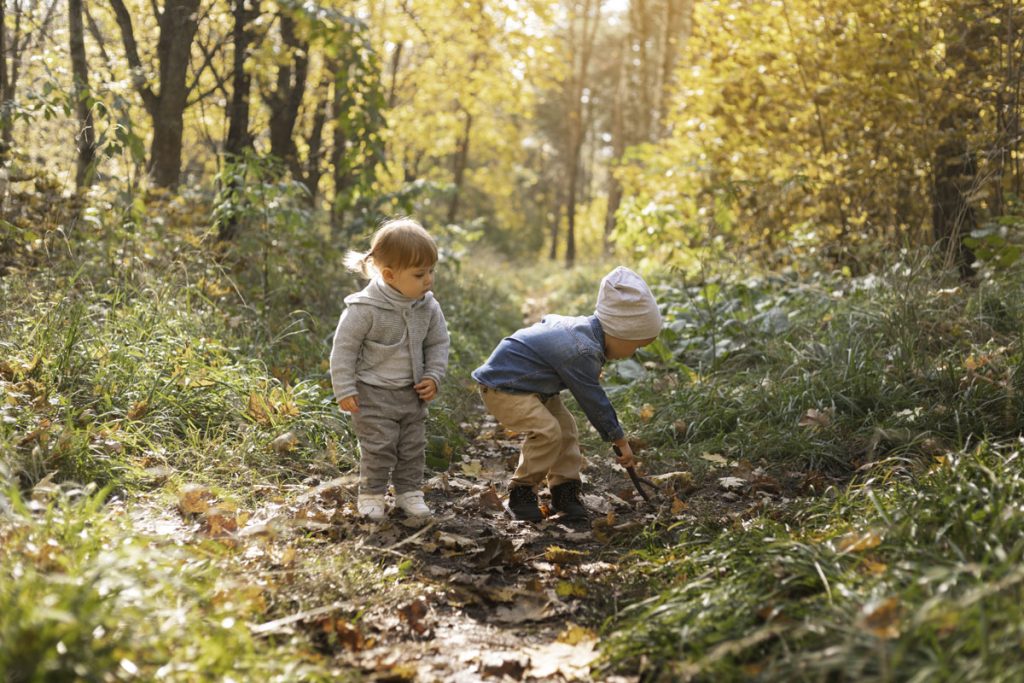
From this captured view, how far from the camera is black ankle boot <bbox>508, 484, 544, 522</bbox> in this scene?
4266mm

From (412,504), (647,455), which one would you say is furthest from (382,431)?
(647,455)

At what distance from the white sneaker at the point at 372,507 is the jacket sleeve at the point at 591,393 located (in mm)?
1006

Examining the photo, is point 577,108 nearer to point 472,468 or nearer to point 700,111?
point 700,111

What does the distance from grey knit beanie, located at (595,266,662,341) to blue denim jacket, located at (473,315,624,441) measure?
0.12 meters

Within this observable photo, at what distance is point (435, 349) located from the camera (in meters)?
4.22

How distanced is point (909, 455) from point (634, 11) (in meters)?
19.5

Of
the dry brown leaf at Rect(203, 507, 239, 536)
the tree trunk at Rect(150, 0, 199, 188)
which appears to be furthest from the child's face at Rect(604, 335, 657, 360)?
the tree trunk at Rect(150, 0, 199, 188)

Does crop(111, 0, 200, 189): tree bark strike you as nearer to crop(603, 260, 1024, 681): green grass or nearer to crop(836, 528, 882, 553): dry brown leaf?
crop(603, 260, 1024, 681): green grass

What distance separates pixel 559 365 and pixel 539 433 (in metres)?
0.34

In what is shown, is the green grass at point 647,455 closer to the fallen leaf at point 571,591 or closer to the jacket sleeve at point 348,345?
the fallen leaf at point 571,591

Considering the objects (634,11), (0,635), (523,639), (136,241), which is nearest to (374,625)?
(523,639)

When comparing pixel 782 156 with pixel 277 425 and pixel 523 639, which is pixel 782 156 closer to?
pixel 277 425

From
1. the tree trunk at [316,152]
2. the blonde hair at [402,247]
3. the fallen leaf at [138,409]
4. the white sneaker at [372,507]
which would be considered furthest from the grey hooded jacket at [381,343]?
the tree trunk at [316,152]

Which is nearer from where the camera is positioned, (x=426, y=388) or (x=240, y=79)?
(x=426, y=388)
